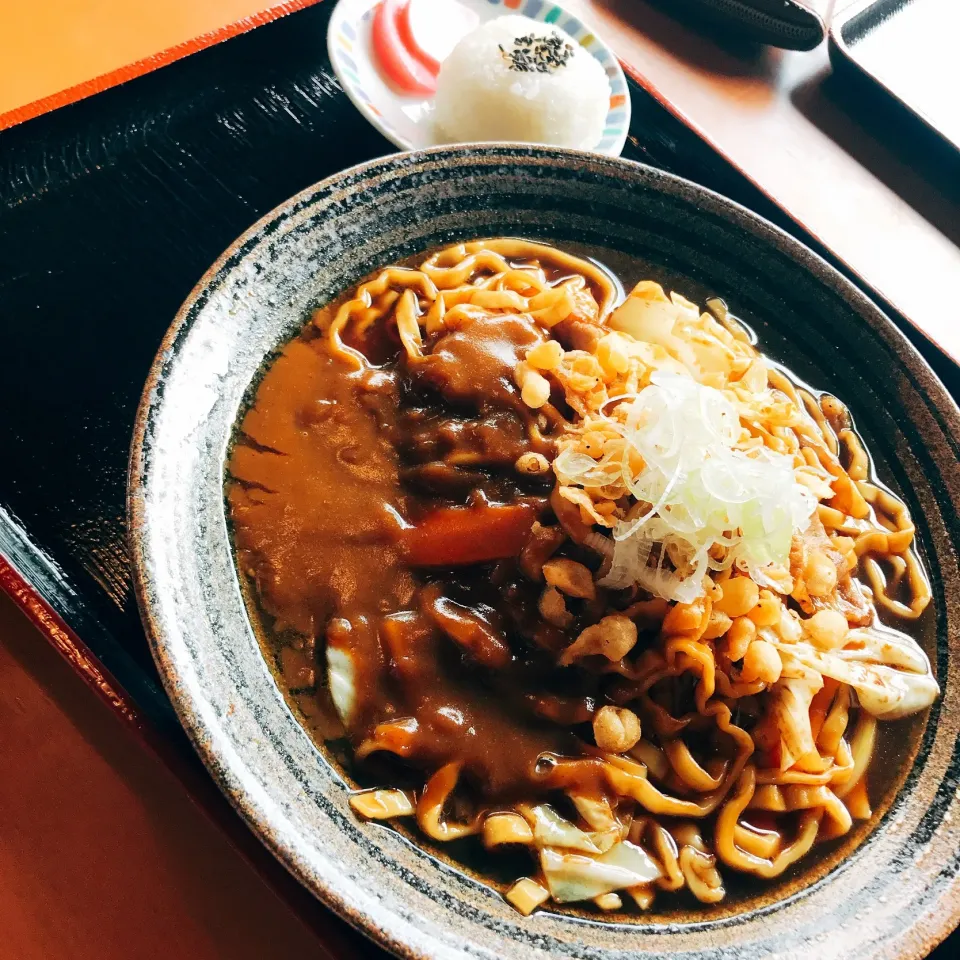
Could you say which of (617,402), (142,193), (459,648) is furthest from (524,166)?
(459,648)

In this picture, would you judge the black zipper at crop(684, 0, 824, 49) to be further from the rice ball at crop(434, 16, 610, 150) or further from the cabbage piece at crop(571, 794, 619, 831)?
the cabbage piece at crop(571, 794, 619, 831)

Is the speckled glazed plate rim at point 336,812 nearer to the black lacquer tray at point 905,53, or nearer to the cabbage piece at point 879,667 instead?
the cabbage piece at point 879,667

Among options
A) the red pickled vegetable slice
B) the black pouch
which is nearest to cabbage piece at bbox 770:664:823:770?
the red pickled vegetable slice

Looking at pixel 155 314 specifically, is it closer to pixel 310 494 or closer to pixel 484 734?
pixel 310 494

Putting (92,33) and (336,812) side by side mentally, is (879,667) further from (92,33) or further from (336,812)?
(92,33)

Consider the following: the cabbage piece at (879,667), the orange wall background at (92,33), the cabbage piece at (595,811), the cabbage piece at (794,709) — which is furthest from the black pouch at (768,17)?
the cabbage piece at (595,811)

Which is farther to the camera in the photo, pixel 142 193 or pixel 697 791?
pixel 142 193
